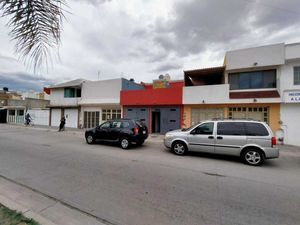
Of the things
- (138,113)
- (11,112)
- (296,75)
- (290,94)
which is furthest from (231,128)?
(11,112)

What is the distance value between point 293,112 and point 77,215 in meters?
14.9

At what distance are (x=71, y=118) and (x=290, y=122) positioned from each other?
2379cm

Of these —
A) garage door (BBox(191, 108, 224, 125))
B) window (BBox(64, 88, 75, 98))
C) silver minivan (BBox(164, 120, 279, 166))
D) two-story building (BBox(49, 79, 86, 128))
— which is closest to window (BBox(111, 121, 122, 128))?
silver minivan (BBox(164, 120, 279, 166))

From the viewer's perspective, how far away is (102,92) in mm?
20797

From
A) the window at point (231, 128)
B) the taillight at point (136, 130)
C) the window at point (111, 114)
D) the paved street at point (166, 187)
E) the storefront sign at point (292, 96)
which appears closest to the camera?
the paved street at point (166, 187)

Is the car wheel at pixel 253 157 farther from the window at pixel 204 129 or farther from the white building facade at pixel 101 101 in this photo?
the white building facade at pixel 101 101

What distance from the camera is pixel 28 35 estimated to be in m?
1.67

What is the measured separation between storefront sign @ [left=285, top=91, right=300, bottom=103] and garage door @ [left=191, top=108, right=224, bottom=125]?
4440mm

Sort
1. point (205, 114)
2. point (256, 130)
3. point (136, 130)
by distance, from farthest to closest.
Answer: point (205, 114)
point (136, 130)
point (256, 130)

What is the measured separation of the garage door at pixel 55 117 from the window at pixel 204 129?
73.0 feet

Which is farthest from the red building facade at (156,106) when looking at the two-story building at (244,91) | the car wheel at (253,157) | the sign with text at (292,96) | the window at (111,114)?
the car wheel at (253,157)

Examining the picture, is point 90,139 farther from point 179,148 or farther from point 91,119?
point 91,119

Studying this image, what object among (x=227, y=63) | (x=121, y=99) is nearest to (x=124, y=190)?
(x=227, y=63)

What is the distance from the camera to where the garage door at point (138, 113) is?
56.9ft
